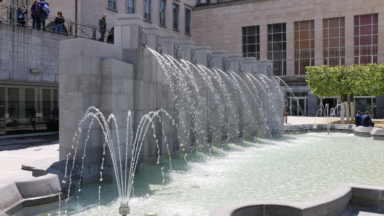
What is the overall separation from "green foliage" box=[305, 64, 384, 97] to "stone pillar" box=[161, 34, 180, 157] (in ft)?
69.8

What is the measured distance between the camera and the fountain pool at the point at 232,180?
6668mm

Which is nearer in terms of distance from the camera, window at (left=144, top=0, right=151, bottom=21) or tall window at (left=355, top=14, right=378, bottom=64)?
window at (left=144, top=0, right=151, bottom=21)

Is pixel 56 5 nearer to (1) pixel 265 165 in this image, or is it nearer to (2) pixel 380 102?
(1) pixel 265 165

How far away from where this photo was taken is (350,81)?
29.2 meters

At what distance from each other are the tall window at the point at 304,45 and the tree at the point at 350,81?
13204 millimetres

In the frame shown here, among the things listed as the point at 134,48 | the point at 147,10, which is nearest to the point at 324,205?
the point at 134,48

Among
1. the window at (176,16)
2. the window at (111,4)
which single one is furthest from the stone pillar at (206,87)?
the window at (176,16)

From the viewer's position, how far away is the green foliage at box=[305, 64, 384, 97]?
29141 millimetres

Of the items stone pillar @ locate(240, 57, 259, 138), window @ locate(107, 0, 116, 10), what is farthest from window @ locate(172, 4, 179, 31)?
stone pillar @ locate(240, 57, 259, 138)

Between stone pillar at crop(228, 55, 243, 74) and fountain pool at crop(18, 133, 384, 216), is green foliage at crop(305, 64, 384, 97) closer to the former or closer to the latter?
stone pillar at crop(228, 55, 243, 74)

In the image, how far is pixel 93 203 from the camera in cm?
679

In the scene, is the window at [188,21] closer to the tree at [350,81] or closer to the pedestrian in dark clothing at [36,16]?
the tree at [350,81]

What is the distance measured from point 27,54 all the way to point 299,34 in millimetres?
35649

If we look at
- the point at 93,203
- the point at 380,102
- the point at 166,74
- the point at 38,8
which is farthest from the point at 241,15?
the point at 93,203
